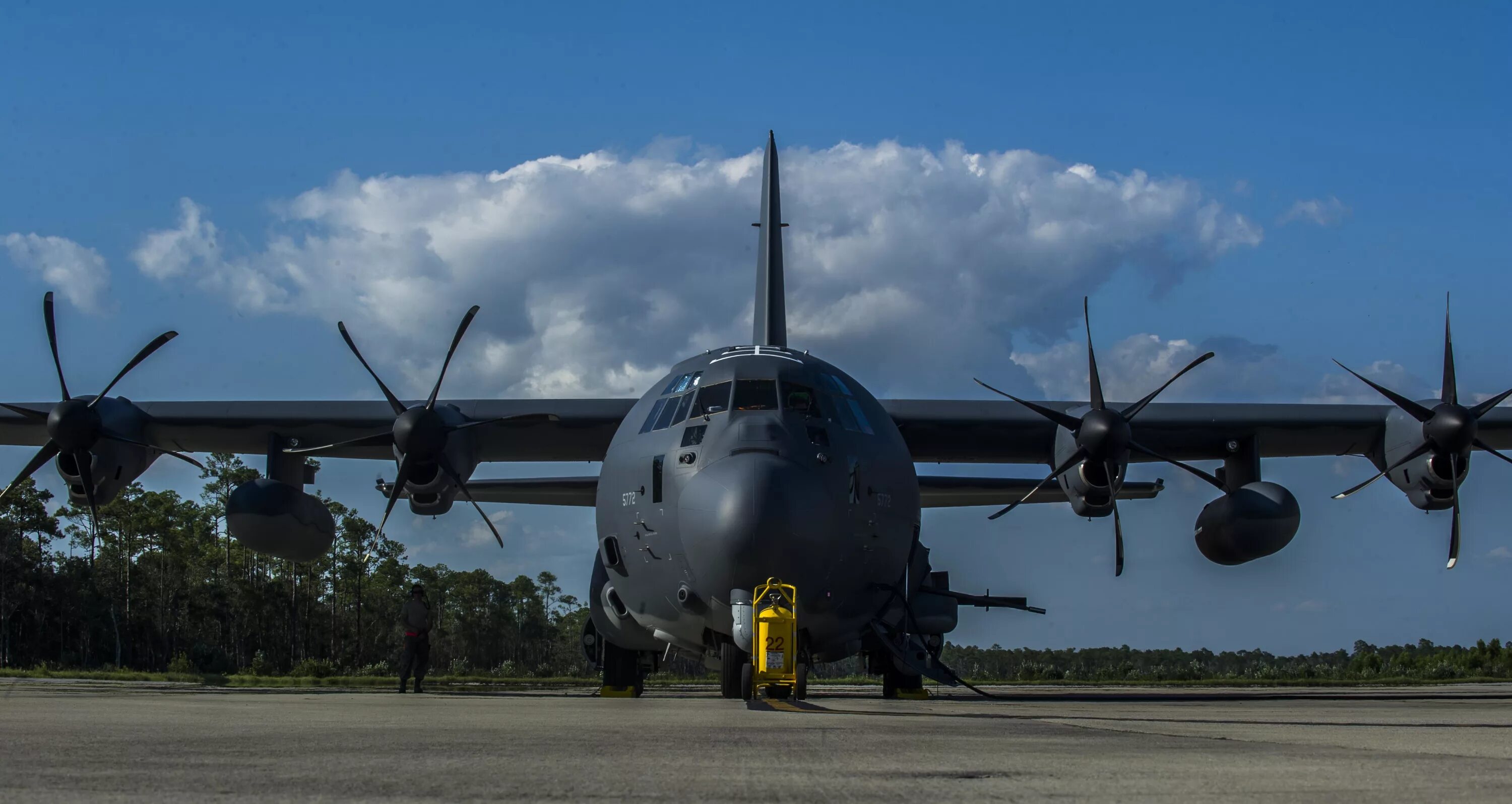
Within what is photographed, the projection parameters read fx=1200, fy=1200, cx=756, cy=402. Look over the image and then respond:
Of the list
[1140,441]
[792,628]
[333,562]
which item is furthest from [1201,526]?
[333,562]

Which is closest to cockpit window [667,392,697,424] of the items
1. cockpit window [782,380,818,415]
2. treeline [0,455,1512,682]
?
cockpit window [782,380,818,415]

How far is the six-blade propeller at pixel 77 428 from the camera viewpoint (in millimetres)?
16969

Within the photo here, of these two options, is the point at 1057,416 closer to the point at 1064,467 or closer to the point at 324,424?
the point at 1064,467

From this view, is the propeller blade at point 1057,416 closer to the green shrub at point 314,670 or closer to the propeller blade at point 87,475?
the propeller blade at point 87,475

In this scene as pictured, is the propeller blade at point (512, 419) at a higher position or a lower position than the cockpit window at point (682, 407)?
higher

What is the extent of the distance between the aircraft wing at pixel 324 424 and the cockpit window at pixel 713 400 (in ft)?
16.1

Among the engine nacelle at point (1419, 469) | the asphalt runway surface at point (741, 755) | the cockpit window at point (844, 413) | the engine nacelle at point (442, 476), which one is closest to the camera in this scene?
the asphalt runway surface at point (741, 755)

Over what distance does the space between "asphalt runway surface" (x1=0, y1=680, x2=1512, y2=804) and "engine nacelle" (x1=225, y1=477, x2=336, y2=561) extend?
7.46m

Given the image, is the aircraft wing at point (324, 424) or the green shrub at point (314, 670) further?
the green shrub at point (314, 670)

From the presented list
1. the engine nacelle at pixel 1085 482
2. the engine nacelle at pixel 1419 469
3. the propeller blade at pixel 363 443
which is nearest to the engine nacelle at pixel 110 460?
the propeller blade at pixel 363 443

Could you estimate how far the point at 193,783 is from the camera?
362cm

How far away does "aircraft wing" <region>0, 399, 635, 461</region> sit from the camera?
1847 cm

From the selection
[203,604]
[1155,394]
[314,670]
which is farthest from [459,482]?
[203,604]

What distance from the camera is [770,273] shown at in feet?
63.5
